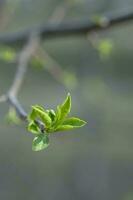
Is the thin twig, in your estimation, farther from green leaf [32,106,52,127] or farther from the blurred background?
the blurred background

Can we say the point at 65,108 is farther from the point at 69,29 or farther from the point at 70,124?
the point at 69,29

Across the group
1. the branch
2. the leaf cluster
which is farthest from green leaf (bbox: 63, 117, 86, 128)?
the branch

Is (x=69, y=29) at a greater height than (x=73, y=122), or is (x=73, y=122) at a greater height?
(x=69, y=29)

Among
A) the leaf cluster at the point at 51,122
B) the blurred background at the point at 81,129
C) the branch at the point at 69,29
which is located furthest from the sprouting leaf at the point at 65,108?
the blurred background at the point at 81,129

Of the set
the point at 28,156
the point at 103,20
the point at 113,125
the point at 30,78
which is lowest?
the point at 103,20

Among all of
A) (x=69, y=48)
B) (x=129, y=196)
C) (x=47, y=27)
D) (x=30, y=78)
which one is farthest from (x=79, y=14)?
(x=47, y=27)

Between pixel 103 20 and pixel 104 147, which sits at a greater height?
pixel 104 147

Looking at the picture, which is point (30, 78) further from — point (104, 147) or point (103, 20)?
point (103, 20)

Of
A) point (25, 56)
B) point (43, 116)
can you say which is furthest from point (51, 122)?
point (25, 56)
